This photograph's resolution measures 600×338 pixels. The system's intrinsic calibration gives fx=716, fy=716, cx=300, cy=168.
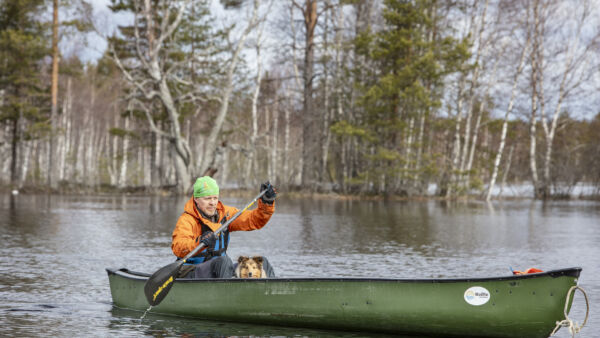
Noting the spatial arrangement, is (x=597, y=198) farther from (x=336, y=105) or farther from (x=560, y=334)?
(x=560, y=334)

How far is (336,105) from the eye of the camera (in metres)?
37.9

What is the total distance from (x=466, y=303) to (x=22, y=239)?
450 inches

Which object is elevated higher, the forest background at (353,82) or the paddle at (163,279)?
the forest background at (353,82)

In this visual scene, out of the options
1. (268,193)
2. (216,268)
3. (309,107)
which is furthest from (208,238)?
(309,107)

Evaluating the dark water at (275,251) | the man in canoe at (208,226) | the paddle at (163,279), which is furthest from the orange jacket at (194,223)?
the dark water at (275,251)

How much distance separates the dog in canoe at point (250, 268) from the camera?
7781 mm

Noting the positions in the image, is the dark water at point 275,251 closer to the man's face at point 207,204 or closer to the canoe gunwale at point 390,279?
the canoe gunwale at point 390,279

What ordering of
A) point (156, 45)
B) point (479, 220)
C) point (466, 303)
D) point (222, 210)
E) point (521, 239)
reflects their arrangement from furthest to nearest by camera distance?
point (156, 45) → point (479, 220) → point (521, 239) → point (222, 210) → point (466, 303)

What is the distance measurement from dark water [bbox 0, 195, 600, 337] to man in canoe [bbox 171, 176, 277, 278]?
24.6 inches

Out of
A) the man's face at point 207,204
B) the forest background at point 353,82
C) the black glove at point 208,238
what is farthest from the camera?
the forest background at point 353,82

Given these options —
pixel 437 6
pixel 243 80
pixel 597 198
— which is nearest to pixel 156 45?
pixel 243 80

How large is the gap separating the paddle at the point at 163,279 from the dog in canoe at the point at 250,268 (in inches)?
16.7

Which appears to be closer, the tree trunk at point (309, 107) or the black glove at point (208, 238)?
the black glove at point (208, 238)

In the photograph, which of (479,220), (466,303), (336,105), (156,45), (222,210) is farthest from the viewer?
(336,105)
